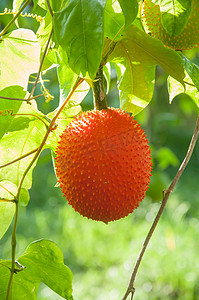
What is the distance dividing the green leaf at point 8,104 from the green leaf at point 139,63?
0.33 feet

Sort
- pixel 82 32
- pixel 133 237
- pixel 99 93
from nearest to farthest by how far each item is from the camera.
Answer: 1. pixel 82 32
2. pixel 99 93
3. pixel 133 237

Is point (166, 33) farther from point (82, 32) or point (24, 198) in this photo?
point (24, 198)

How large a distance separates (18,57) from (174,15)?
185mm

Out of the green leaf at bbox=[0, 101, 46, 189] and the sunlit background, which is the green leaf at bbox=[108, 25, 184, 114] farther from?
the sunlit background

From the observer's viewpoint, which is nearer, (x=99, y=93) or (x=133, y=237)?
(x=99, y=93)

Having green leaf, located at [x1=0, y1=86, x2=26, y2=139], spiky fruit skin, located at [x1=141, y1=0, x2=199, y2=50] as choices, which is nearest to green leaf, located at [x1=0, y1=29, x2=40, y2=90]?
green leaf, located at [x1=0, y1=86, x2=26, y2=139]

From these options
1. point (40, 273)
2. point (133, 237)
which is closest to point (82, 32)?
point (40, 273)

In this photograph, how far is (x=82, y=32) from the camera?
313 millimetres

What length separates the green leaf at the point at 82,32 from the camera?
0.30 m

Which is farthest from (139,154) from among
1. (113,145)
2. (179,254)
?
(179,254)

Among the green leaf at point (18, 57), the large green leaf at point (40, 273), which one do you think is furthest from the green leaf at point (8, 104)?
the large green leaf at point (40, 273)

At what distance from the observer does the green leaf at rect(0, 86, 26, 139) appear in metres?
0.41

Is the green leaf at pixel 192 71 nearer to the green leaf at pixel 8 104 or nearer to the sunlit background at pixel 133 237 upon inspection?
the green leaf at pixel 8 104

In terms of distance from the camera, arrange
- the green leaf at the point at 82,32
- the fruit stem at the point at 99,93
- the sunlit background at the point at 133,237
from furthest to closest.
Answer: the sunlit background at the point at 133,237 → the fruit stem at the point at 99,93 → the green leaf at the point at 82,32
